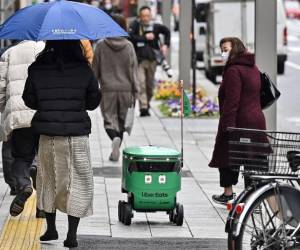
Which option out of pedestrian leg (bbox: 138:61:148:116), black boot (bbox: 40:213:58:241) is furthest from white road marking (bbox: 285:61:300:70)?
black boot (bbox: 40:213:58:241)

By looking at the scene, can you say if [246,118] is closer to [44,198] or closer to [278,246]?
[44,198]

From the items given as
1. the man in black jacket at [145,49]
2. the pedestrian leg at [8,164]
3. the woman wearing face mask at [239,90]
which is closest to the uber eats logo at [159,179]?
the woman wearing face mask at [239,90]

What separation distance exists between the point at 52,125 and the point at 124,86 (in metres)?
5.51

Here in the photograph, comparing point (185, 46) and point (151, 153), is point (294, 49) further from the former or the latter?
point (151, 153)

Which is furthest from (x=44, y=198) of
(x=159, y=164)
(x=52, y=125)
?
(x=159, y=164)

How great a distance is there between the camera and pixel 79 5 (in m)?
9.62

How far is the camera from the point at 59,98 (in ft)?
30.1

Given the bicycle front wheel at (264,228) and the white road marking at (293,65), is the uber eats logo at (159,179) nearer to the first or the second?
the bicycle front wheel at (264,228)

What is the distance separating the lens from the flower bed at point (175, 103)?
21.3 meters

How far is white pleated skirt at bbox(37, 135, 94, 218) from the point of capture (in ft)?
30.3

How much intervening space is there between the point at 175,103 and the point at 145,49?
1822 mm

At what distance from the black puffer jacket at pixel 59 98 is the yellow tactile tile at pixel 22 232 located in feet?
3.03

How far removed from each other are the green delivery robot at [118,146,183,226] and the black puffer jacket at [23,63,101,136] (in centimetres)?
117

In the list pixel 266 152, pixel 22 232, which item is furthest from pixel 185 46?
pixel 266 152
